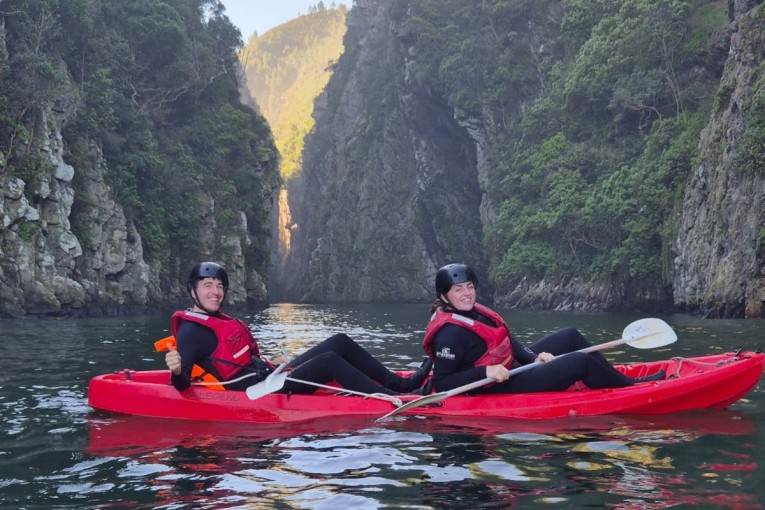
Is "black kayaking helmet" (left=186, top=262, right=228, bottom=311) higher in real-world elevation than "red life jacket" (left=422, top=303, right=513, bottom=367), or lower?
higher

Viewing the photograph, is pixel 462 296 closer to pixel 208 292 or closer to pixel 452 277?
pixel 452 277

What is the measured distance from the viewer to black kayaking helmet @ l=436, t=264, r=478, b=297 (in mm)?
7188

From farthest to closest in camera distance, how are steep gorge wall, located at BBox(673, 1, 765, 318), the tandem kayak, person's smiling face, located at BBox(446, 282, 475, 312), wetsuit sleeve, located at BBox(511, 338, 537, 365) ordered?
steep gorge wall, located at BBox(673, 1, 765, 318), wetsuit sleeve, located at BBox(511, 338, 537, 365), the tandem kayak, person's smiling face, located at BBox(446, 282, 475, 312)

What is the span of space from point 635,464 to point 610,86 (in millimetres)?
38738

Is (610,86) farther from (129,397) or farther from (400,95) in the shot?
(129,397)

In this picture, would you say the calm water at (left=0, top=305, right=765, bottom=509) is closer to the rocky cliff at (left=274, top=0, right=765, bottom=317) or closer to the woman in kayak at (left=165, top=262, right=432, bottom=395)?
the woman in kayak at (left=165, top=262, right=432, bottom=395)

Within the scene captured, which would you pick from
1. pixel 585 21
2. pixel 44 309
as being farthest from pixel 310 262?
pixel 44 309

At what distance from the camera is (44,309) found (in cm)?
2636

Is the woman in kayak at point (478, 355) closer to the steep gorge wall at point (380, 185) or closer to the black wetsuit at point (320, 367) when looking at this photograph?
the black wetsuit at point (320, 367)

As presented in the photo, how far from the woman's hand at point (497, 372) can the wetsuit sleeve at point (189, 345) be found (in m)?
2.64

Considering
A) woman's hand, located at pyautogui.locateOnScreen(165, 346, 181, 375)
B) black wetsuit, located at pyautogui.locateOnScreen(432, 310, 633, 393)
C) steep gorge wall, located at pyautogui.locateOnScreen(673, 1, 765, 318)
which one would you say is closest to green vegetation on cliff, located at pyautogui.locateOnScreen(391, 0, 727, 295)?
steep gorge wall, located at pyautogui.locateOnScreen(673, 1, 765, 318)

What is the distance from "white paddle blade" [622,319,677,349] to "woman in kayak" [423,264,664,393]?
0.37 meters

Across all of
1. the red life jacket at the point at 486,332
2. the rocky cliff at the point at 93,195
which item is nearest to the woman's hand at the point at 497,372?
the red life jacket at the point at 486,332

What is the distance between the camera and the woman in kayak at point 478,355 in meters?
7.19
